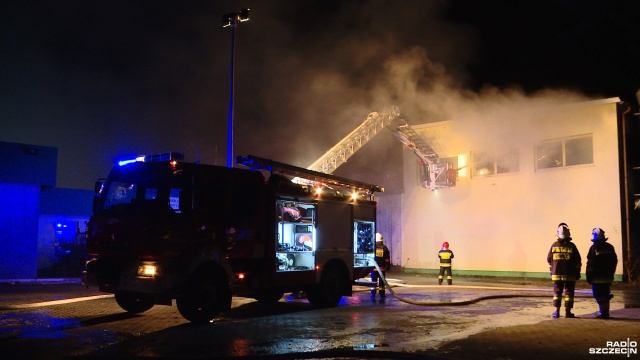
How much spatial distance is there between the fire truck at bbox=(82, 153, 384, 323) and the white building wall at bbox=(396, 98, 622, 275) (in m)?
12.0

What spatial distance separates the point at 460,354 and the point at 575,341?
6.21 ft

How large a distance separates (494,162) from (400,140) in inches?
145

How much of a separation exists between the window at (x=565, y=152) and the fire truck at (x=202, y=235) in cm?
1234

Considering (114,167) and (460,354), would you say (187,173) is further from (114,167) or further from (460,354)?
(460,354)

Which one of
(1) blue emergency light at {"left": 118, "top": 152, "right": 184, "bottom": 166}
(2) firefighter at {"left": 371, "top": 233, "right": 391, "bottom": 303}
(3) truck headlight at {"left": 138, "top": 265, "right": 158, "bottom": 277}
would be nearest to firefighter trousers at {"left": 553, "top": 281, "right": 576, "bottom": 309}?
(2) firefighter at {"left": 371, "top": 233, "right": 391, "bottom": 303}

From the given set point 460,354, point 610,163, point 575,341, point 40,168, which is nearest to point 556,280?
point 575,341

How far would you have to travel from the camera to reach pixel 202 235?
8.88 metres

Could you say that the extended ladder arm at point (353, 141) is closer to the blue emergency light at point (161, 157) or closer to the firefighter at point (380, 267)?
the firefighter at point (380, 267)

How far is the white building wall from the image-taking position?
19422mm

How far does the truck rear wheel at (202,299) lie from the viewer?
8.82 metres

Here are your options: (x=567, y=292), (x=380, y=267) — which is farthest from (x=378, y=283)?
(x=567, y=292)

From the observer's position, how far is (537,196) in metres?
20.9

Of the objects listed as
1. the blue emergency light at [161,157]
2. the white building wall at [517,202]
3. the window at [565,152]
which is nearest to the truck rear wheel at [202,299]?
the blue emergency light at [161,157]

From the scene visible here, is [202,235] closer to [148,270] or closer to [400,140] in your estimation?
[148,270]
